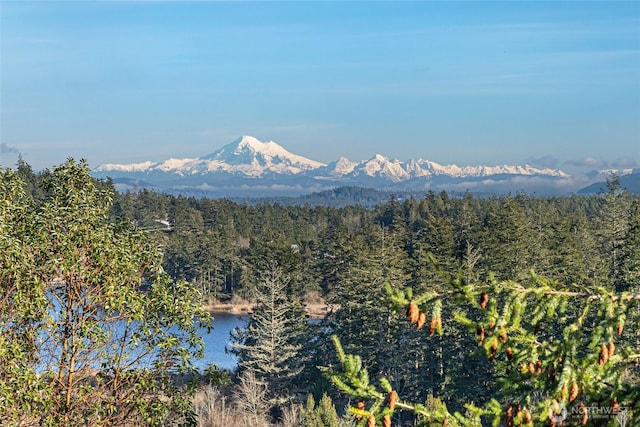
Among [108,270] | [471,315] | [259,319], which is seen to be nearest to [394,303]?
[108,270]

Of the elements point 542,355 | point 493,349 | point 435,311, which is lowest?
point 542,355

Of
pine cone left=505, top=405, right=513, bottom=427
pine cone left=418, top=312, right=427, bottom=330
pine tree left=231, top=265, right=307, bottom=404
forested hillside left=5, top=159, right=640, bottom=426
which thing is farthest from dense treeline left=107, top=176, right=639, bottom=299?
pine tree left=231, top=265, right=307, bottom=404

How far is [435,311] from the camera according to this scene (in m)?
3.82

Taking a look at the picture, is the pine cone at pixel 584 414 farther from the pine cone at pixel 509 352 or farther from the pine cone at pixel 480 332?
the pine cone at pixel 480 332

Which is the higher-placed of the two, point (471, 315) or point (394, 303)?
point (394, 303)

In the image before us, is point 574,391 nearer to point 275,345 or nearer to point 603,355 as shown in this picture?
point 603,355

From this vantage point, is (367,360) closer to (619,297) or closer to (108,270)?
(108,270)

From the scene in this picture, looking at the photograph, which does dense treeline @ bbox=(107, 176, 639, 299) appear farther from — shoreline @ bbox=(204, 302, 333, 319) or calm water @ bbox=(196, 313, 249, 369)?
Answer: calm water @ bbox=(196, 313, 249, 369)

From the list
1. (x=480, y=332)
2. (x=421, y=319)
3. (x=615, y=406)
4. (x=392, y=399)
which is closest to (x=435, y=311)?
(x=421, y=319)

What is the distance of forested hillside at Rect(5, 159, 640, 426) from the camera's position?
157 inches

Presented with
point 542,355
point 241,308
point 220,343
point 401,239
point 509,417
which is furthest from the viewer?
point 241,308

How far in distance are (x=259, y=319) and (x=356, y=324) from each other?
4.20 metres

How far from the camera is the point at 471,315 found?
25422 millimetres

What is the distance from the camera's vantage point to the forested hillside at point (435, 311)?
3.98 metres
